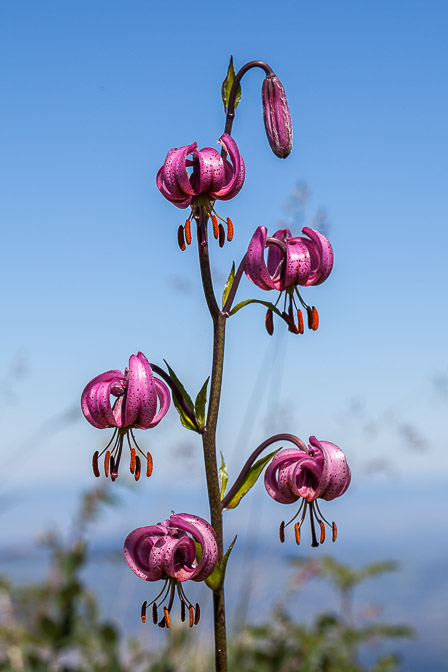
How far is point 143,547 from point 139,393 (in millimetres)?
256

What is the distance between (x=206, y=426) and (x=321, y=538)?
276 mm

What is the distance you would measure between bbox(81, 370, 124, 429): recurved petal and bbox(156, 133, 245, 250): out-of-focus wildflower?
0.26 m

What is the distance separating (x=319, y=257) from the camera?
4.41 ft

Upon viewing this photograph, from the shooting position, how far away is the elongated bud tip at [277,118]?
4.54 feet

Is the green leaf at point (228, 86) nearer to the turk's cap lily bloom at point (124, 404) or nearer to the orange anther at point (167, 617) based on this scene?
the turk's cap lily bloom at point (124, 404)

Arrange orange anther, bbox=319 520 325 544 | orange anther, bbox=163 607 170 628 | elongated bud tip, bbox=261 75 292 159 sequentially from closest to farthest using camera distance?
orange anther, bbox=163 607 170 628 → orange anther, bbox=319 520 325 544 → elongated bud tip, bbox=261 75 292 159

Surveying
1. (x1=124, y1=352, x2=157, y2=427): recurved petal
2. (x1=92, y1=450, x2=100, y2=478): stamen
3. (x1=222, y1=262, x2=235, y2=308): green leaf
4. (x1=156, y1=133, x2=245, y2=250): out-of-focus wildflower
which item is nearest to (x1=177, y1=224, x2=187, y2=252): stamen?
(x1=156, y1=133, x2=245, y2=250): out-of-focus wildflower

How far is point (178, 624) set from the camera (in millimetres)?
2318

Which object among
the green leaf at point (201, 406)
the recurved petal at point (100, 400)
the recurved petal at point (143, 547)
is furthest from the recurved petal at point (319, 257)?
the recurved petal at point (143, 547)

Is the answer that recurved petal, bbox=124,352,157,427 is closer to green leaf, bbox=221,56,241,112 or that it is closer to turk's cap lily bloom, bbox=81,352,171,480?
turk's cap lily bloom, bbox=81,352,171,480

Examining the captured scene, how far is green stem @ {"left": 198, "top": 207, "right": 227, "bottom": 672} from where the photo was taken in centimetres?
118

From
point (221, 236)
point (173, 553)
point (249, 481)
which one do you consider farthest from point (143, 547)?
point (221, 236)

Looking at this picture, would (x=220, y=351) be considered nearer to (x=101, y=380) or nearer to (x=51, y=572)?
(x=101, y=380)

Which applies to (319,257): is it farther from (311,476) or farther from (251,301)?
(311,476)
